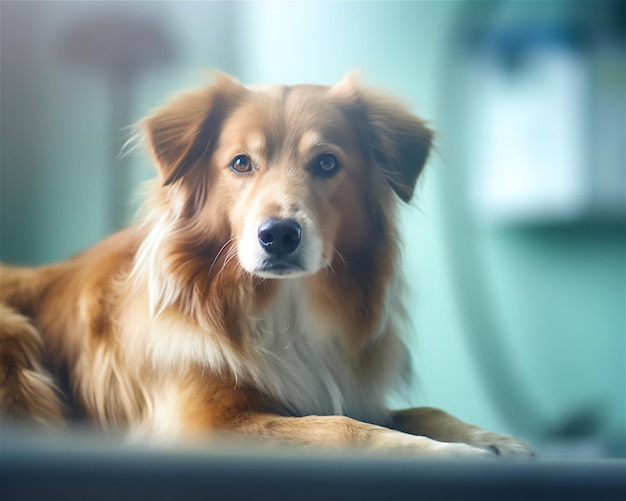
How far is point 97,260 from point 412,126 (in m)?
0.50

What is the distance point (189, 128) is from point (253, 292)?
0.75ft

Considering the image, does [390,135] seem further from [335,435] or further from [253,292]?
[335,435]

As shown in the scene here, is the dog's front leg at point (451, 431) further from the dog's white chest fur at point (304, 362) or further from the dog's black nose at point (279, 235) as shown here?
the dog's black nose at point (279, 235)

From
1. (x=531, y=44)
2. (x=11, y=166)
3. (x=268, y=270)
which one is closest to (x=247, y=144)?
(x=268, y=270)

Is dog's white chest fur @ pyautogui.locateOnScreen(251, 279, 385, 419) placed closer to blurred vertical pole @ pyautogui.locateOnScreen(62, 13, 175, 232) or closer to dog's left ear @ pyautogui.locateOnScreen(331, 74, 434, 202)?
dog's left ear @ pyautogui.locateOnScreen(331, 74, 434, 202)

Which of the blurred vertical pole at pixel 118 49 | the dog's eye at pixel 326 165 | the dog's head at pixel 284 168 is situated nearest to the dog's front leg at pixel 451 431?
the dog's head at pixel 284 168

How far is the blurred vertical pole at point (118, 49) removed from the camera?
1.08 m

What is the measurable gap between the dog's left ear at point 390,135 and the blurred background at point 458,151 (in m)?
0.06

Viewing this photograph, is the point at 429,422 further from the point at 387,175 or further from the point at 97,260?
the point at 97,260

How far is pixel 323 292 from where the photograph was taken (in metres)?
0.87

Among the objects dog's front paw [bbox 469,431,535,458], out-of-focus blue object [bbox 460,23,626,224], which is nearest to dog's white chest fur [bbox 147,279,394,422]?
dog's front paw [bbox 469,431,535,458]

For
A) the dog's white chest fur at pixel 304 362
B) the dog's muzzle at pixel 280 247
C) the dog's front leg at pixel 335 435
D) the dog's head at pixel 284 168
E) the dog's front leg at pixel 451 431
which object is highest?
the dog's head at pixel 284 168

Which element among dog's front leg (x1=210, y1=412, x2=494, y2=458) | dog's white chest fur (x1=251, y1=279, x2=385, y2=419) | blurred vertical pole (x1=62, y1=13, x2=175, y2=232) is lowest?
dog's front leg (x1=210, y1=412, x2=494, y2=458)

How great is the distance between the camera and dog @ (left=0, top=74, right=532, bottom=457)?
81 cm
